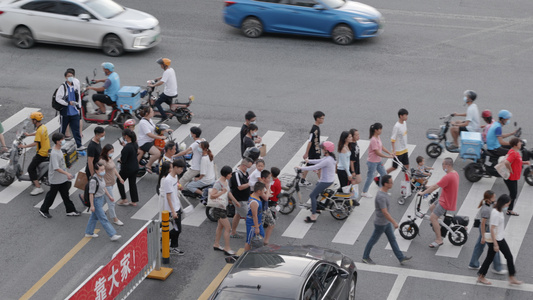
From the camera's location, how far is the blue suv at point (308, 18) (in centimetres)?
2352

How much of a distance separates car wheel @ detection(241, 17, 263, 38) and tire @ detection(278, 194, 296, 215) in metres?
10.6

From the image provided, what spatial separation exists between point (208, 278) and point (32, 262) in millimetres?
3136

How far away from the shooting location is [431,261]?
522 inches

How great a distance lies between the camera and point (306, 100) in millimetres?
20219

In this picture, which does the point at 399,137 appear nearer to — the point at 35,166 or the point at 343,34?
the point at 35,166

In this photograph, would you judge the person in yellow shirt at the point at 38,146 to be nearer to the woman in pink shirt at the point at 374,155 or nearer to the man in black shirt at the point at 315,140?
the man in black shirt at the point at 315,140

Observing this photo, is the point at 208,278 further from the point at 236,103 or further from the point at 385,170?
the point at 236,103

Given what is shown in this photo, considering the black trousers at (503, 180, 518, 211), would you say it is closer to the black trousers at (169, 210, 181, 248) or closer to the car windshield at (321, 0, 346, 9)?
the black trousers at (169, 210, 181, 248)

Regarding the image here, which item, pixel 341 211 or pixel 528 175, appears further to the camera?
pixel 528 175

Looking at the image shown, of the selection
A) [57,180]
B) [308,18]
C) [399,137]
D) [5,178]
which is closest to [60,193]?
[57,180]

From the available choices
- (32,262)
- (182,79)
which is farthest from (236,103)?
(32,262)

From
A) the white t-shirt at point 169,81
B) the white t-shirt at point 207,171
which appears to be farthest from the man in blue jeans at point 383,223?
the white t-shirt at point 169,81

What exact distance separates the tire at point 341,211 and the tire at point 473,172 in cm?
316

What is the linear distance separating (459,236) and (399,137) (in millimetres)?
3046
